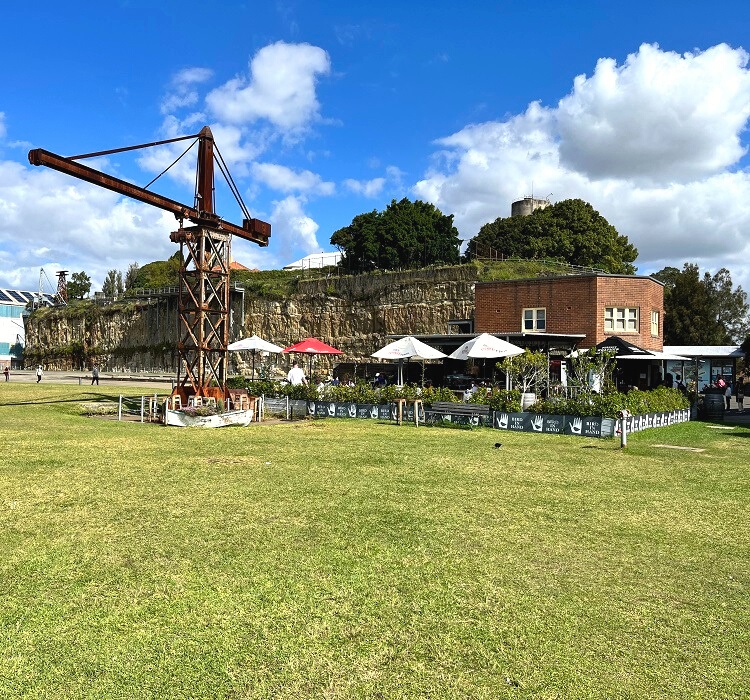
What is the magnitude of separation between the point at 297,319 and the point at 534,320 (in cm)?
2943

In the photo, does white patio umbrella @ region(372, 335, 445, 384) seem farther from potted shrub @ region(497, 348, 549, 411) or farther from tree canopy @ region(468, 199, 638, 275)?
tree canopy @ region(468, 199, 638, 275)

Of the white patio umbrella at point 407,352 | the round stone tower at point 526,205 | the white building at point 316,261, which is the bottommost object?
the white patio umbrella at point 407,352

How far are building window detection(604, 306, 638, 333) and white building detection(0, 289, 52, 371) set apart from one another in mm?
81080

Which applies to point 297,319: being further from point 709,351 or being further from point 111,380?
point 709,351

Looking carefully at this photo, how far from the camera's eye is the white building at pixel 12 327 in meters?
85.7

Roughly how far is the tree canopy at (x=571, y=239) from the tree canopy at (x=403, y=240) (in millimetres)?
5070

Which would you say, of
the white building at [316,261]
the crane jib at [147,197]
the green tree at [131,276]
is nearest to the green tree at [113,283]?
the green tree at [131,276]

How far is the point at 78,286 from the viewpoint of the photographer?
94.4m

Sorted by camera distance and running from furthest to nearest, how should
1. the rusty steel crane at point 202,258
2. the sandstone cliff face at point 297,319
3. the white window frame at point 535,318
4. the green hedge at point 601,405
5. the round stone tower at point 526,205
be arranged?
the round stone tower at point 526,205
the sandstone cliff face at point 297,319
the white window frame at point 535,318
the rusty steel crane at point 202,258
the green hedge at point 601,405

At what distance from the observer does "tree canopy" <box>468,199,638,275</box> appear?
58062 millimetres

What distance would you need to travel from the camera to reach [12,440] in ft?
44.3

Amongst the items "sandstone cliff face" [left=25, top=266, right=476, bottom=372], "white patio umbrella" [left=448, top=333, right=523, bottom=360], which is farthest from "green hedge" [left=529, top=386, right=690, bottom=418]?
"sandstone cliff face" [left=25, top=266, right=476, bottom=372]

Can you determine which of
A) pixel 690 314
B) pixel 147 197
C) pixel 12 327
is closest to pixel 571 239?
pixel 690 314

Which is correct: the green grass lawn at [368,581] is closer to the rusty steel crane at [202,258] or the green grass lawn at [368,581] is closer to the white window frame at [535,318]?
the rusty steel crane at [202,258]
